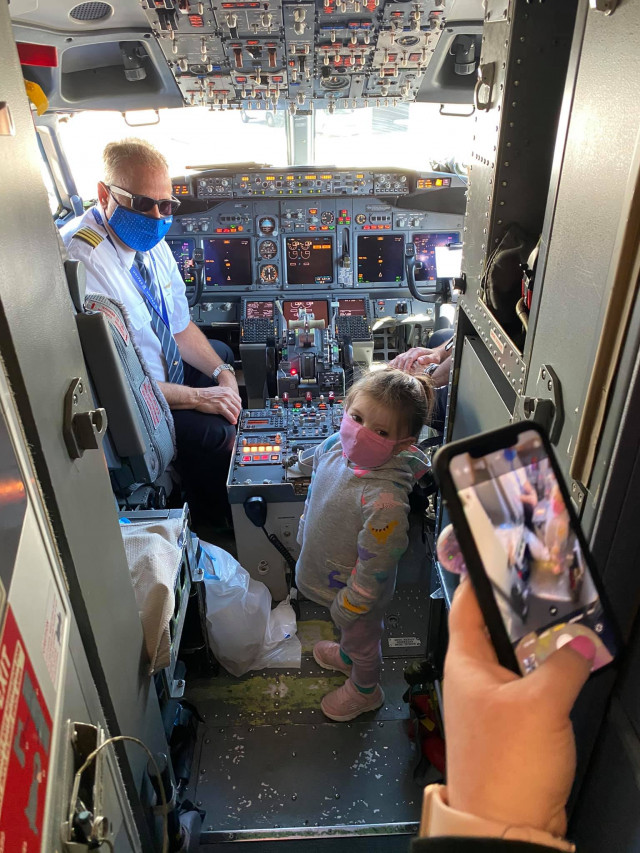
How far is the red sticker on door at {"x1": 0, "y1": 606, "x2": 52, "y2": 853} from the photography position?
640mm

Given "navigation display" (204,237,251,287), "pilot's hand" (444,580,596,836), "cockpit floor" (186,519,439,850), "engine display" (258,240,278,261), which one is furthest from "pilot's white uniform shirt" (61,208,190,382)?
"pilot's hand" (444,580,596,836)

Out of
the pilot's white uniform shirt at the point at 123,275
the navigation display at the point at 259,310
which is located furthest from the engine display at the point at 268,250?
the pilot's white uniform shirt at the point at 123,275

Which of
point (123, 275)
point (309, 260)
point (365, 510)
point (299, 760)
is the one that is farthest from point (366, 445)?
point (309, 260)

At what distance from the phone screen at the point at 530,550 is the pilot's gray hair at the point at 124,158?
272 centimetres

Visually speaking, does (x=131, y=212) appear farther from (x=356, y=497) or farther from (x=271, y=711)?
(x=271, y=711)

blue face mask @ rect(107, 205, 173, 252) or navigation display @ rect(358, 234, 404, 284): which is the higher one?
blue face mask @ rect(107, 205, 173, 252)

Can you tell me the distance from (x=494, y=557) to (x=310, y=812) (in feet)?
5.70

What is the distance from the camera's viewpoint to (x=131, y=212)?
9.37 ft

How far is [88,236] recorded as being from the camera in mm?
2781

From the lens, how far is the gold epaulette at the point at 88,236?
278 centimetres

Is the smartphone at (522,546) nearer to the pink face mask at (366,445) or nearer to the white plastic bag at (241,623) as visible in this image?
the pink face mask at (366,445)

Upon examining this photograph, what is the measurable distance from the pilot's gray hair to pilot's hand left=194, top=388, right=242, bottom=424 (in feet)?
3.77

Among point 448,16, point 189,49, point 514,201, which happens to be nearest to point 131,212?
point 189,49

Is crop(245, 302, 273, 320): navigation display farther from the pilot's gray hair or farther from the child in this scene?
the child
